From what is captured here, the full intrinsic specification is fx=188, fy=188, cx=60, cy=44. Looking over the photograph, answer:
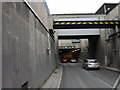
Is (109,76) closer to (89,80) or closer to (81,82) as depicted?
(89,80)

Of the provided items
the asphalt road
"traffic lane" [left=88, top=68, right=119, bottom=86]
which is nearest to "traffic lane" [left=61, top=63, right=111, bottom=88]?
the asphalt road

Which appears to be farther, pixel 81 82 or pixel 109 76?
pixel 109 76

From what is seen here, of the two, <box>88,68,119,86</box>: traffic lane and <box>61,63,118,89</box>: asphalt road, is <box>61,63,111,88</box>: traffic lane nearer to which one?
<box>61,63,118,89</box>: asphalt road

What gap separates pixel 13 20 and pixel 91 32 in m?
31.5

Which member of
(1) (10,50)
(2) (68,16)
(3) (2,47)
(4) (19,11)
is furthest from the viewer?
(2) (68,16)

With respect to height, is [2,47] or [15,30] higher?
[15,30]

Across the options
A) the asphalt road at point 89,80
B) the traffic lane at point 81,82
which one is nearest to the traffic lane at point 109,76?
the asphalt road at point 89,80

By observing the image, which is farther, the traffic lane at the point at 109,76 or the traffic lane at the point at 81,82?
the traffic lane at the point at 109,76

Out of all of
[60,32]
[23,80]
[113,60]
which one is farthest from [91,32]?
[23,80]

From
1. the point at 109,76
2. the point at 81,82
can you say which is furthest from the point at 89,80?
the point at 109,76

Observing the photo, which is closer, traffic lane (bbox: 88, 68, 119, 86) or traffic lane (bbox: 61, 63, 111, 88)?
traffic lane (bbox: 61, 63, 111, 88)

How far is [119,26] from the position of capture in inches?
914

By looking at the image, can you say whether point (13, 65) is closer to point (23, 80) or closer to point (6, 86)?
point (6, 86)

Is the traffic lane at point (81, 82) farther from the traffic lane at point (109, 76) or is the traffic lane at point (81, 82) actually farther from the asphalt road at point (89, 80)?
the traffic lane at point (109, 76)
